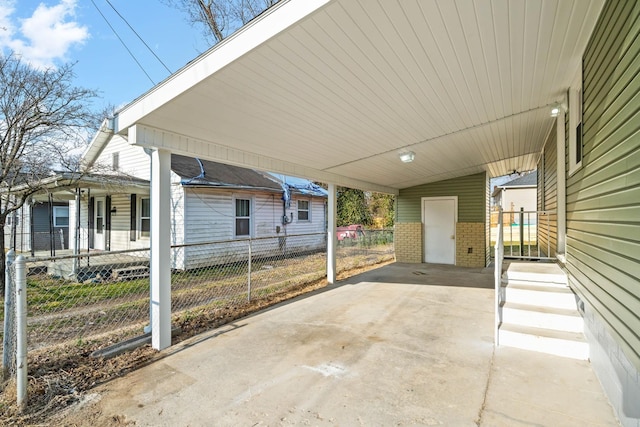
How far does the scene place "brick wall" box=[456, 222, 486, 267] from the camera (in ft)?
30.7

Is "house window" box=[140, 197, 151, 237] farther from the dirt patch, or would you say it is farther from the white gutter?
the dirt patch

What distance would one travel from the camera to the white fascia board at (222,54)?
219 centimetres

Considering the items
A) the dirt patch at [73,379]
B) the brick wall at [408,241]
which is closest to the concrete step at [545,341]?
the dirt patch at [73,379]

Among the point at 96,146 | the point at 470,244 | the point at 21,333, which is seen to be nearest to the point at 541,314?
the point at 21,333

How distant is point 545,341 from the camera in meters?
3.42

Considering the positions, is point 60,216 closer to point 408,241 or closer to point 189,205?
point 189,205

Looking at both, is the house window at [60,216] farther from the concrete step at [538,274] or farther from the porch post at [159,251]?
the concrete step at [538,274]

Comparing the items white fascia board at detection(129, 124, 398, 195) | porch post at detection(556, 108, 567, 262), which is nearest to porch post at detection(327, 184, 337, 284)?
white fascia board at detection(129, 124, 398, 195)

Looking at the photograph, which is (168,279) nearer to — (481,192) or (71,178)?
(71,178)

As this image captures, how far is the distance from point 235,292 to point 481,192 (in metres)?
7.44

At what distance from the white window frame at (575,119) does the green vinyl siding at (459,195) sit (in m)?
5.61

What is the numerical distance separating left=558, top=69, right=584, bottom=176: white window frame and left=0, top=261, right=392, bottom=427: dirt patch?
4.87m

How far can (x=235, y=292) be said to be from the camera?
618 centimetres

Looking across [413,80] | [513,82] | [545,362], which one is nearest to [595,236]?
[545,362]
